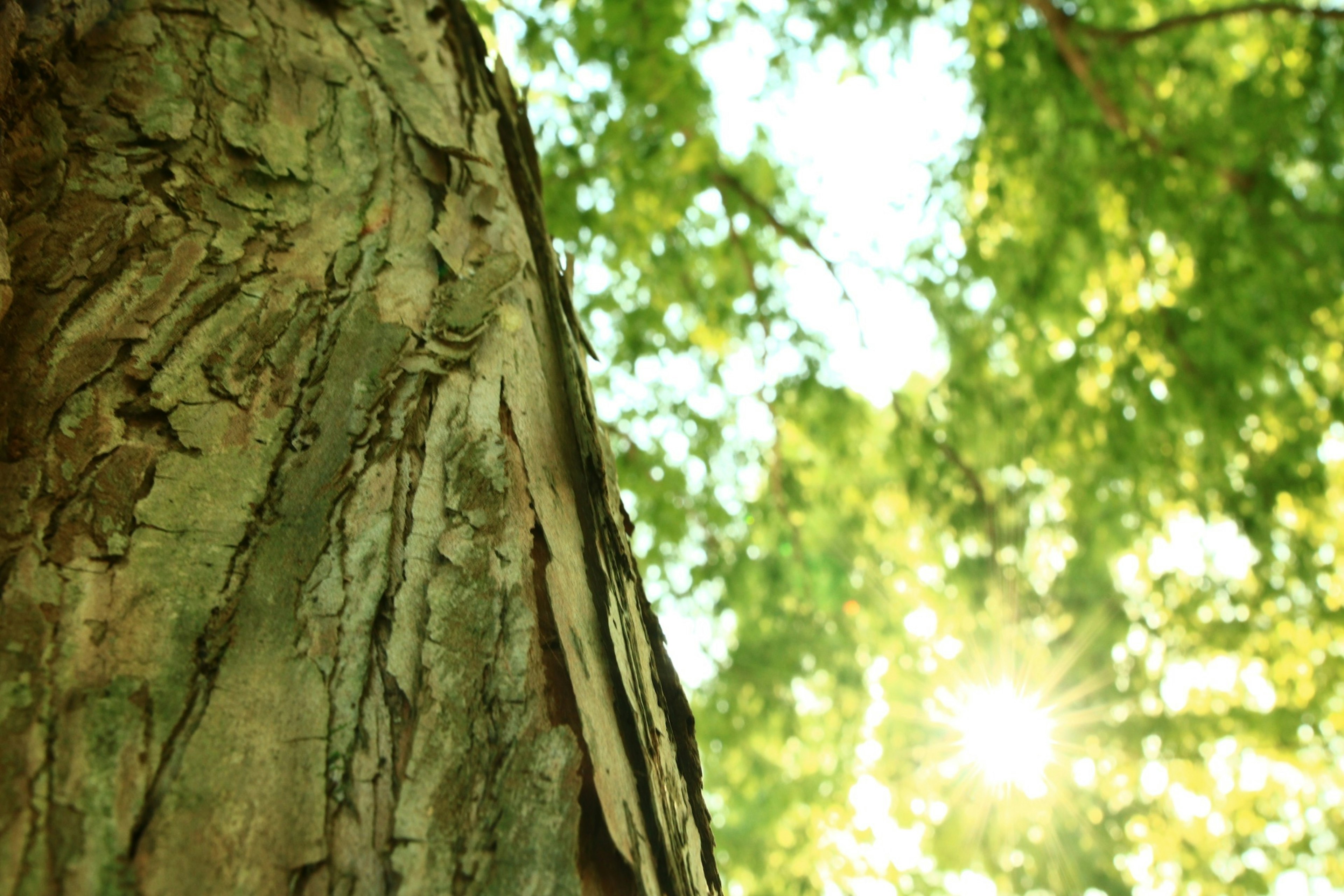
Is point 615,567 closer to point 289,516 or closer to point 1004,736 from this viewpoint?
point 289,516

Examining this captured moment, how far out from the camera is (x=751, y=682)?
6.71 meters

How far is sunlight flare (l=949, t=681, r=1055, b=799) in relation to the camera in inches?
357

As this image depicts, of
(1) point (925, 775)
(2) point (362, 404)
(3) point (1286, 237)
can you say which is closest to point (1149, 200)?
(3) point (1286, 237)

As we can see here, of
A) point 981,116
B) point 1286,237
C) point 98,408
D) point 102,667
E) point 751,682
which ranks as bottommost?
point 102,667

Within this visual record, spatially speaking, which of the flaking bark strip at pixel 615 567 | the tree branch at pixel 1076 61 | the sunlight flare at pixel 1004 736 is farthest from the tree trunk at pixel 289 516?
the sunlight flare at pixel 1004 736

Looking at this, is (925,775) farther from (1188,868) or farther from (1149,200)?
(1149,200)

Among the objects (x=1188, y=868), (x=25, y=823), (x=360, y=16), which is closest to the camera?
(x=25, y=823)

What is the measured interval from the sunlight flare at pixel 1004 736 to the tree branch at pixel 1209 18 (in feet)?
23.1

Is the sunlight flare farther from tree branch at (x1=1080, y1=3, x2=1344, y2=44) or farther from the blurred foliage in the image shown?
tree branch at (x1=1080, y1=3, x2=1344, y2=44)

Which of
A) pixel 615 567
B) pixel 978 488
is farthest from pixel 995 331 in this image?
pixel 615 567

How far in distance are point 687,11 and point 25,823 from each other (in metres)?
3.87

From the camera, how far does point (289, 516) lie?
78 cm

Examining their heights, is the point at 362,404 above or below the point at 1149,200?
below

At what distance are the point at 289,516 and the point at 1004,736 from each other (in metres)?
9.58
